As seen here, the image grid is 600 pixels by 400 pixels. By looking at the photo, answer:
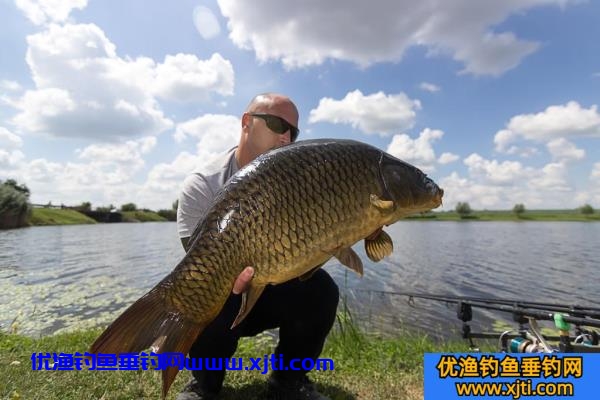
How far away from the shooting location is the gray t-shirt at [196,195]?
2342 millimetres

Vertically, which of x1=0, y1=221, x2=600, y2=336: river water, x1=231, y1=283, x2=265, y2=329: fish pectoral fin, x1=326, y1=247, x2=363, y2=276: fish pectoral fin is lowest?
x1=0, y1=221, x2=600, y2=336: river water

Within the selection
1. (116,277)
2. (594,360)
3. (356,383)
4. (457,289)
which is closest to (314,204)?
(356,383)

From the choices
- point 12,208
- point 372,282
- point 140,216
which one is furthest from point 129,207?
point 372,282

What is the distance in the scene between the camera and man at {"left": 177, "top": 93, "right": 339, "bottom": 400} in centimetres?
233

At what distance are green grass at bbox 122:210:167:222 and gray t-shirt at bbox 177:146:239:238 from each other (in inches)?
2660

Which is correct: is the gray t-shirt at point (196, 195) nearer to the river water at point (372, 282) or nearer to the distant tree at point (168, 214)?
the river water at point (372, 282)

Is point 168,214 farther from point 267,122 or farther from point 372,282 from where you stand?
point 267,122

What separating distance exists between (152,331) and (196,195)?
38.4 inches

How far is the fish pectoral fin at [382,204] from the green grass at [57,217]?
4881 centimetres

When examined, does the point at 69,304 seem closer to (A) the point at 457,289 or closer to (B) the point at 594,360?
(B) the point at 594,360

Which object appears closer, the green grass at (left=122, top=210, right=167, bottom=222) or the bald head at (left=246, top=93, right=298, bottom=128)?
the bald head at (left=246, top=93, right=298, bottom=128)

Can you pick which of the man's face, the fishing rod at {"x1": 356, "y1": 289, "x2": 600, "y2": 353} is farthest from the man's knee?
the fishing rod at {"x1": 356, "y1": 289, "x2": 600, "y2": 353}

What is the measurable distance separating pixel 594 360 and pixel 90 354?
8.37ft

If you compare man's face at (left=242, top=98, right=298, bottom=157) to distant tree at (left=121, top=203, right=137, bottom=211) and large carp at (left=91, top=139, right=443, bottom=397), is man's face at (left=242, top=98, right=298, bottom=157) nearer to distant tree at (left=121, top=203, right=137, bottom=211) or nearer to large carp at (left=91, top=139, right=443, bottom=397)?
large carp at (left=91, top=139, right=443, bottom=397)
